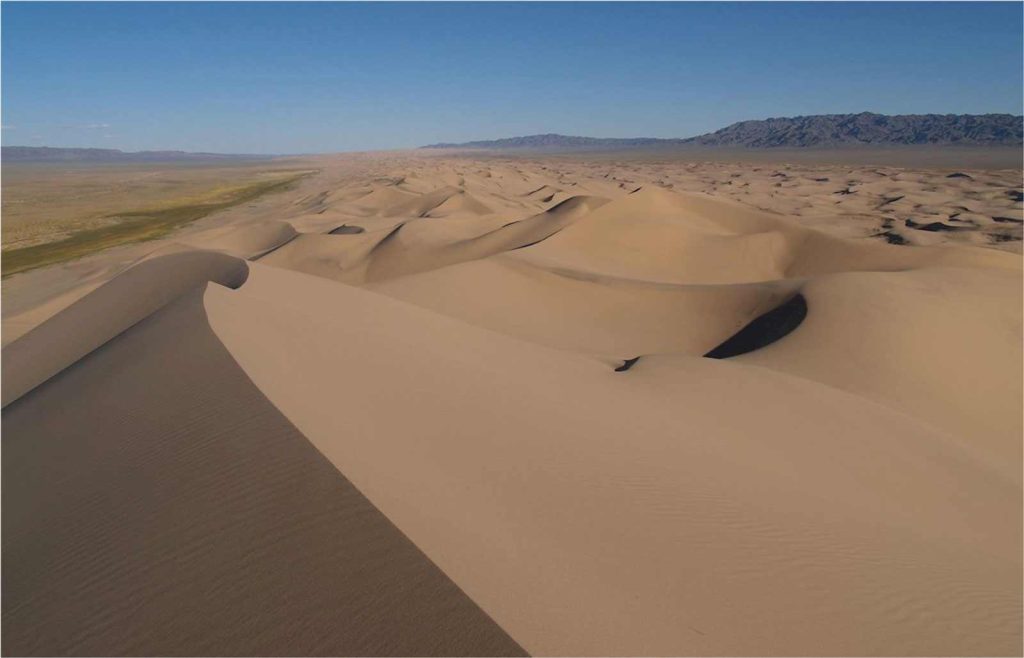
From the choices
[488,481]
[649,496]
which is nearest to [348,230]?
[488,481]

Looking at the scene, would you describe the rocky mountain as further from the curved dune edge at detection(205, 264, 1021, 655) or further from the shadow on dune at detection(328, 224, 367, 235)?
the curved dune edge at detection(205, 264, 1021, 655)

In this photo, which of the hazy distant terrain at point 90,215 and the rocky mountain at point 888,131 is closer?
the hazy distant terrain at point 90,215

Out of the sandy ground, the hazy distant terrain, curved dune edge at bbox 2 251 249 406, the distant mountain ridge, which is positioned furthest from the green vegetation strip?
the distant mountain ridge

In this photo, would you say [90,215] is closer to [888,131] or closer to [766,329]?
[766,329]

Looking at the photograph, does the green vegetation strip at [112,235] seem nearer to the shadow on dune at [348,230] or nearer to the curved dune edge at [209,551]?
the shadow on dune at [348,230]

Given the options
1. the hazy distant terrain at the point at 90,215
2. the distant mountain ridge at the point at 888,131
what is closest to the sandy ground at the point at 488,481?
the hazy distant terrain at the point at 90,215

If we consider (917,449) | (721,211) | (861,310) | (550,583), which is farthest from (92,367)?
(721,211)
